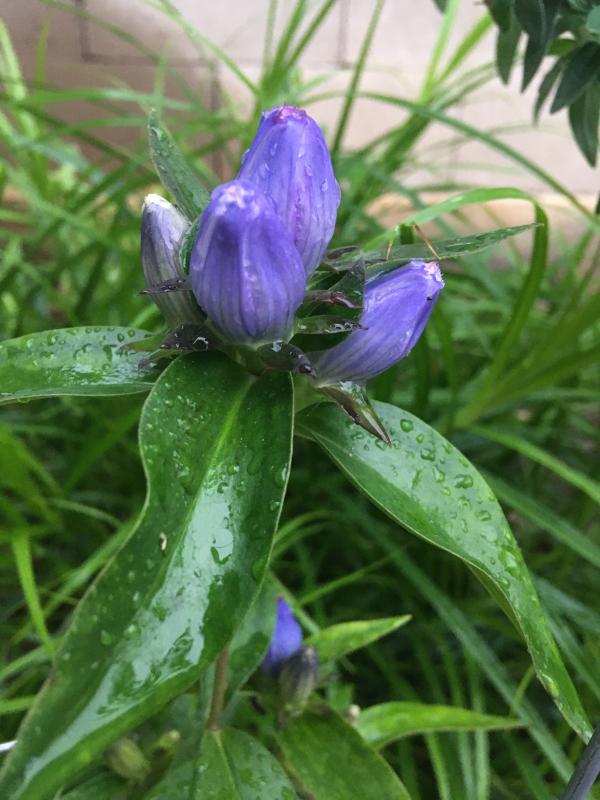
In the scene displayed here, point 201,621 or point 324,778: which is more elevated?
point 201,621

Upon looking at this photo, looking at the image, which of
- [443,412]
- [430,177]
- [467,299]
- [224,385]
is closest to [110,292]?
[443,412]

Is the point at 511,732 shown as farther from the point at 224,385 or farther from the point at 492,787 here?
the point at 224,385

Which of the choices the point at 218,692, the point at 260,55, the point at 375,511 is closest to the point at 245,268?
the point at 218,692

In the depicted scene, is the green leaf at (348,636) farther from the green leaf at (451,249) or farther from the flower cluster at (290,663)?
the green leaf at (451,249)

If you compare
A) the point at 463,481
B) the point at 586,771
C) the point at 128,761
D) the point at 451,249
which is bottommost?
the point at 128,761

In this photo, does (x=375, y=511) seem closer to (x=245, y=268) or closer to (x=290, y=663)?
(x=290, y=663)

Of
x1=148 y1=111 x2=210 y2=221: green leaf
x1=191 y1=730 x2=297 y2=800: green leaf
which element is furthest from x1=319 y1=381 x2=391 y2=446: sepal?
x1=191 y1=730 x2=297 y2=800: green leaf
